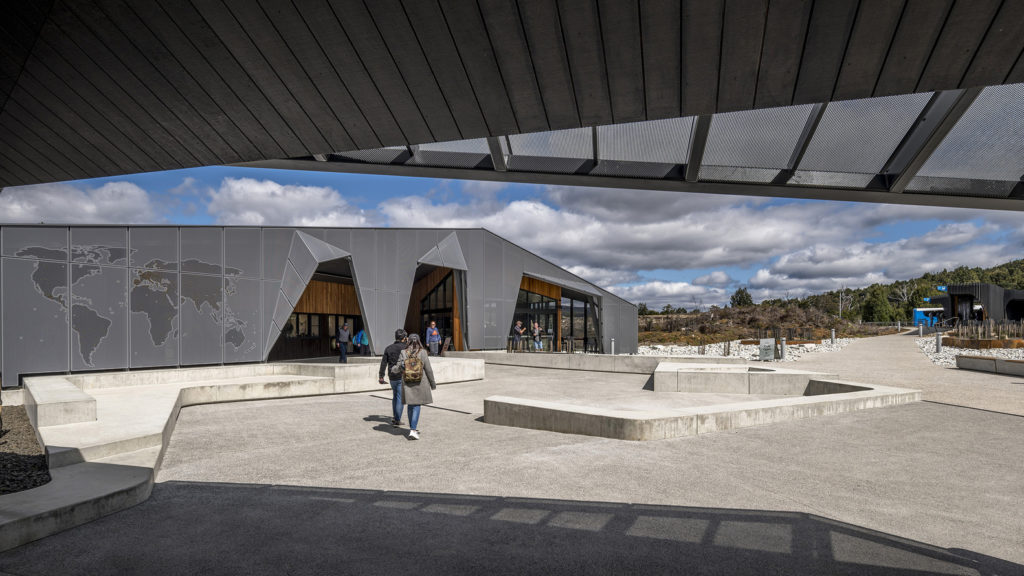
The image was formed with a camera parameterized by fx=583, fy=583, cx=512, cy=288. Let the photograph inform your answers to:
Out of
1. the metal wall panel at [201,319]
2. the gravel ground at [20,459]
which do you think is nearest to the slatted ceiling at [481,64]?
the gravel ground at [20,459]

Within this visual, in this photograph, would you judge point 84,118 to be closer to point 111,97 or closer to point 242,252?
point 111,97

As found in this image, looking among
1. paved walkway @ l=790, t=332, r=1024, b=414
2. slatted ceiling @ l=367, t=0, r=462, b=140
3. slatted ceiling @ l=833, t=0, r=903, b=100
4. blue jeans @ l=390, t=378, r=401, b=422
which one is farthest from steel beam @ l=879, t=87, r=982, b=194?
paved walkway @ l=790, t=332, r=1024, b=414

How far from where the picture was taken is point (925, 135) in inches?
153

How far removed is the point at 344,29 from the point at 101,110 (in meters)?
1.60

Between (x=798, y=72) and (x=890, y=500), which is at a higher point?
(x=798, y=72)

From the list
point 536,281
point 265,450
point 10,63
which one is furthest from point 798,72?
point 536,281

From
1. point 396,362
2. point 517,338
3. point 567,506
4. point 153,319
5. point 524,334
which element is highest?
point 153,319

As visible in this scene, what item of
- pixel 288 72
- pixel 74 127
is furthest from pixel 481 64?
pixel 74 127

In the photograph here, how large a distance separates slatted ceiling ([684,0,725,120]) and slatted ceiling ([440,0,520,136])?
68cm

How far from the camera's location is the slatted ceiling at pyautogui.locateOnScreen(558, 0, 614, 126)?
231 cm

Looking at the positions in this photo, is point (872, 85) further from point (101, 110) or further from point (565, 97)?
point (101, 110)

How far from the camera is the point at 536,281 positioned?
105 feet

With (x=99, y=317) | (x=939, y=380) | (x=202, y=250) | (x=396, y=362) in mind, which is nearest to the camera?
(x=396, y=362)

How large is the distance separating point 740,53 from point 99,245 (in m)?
18.7
